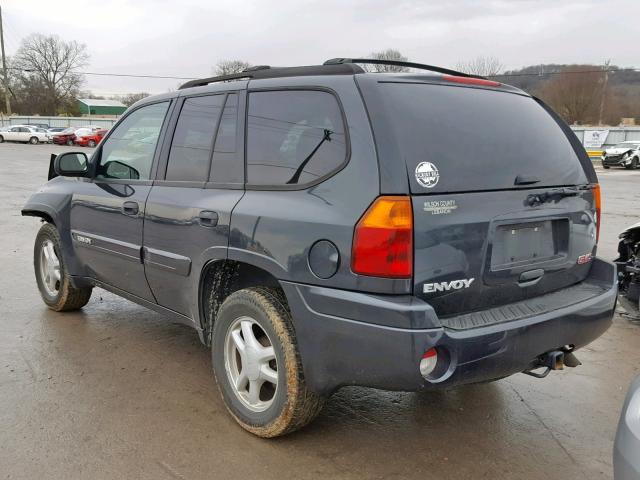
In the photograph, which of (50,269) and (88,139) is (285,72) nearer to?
(50,269)

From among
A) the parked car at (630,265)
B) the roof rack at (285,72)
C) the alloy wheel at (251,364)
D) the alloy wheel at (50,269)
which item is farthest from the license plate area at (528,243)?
the alloy wheel at (50,269)

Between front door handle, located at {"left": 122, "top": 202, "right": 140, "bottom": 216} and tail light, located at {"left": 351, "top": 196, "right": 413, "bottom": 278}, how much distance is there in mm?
1978

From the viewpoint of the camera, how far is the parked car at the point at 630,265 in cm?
488

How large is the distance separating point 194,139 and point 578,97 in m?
71.0

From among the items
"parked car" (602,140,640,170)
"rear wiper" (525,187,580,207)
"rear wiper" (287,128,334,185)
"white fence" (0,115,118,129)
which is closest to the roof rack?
"rear wiper" (287,128,334,185)

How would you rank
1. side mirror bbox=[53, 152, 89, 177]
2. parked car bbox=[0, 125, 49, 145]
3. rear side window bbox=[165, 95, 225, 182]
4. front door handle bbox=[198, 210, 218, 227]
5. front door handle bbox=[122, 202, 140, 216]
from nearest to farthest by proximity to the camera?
front door handle bbox=[198, 210, 218, 227] < rear side window bbox=[165, 95, 225, 182] < front door handle bbox=[122, 202, 140, 216] < side mirror bbox=[53, 152, 89, 177] < parked car bbox=[0, 125, 49, 145]

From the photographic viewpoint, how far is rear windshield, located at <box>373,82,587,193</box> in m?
2.50

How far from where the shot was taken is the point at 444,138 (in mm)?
2584

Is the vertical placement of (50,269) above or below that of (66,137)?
above

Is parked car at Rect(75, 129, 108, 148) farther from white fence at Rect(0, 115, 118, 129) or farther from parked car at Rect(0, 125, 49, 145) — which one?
white fence at Rect(0, 115, 118, 129)

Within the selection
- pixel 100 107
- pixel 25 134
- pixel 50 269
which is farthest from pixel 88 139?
pixel 100 107

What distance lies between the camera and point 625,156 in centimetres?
2908

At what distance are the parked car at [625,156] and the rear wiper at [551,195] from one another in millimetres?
30147

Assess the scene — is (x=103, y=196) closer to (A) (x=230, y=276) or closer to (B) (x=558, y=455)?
(A) (x=230, y=276)
